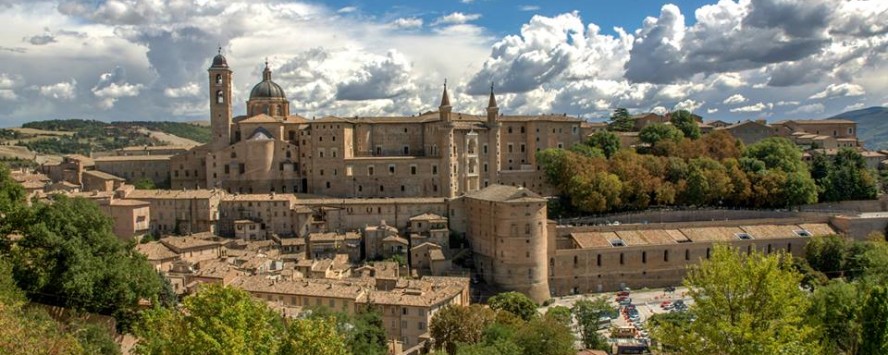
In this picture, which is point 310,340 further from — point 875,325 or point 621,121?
point 621,121

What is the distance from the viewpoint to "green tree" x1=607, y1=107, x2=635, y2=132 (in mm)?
75125

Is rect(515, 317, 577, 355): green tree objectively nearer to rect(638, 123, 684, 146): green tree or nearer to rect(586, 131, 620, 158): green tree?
rect(586, 131, 620, 158): green tree

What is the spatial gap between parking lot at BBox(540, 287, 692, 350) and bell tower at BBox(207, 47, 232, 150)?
1221 inches

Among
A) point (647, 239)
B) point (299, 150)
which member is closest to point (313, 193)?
point (299, 150)

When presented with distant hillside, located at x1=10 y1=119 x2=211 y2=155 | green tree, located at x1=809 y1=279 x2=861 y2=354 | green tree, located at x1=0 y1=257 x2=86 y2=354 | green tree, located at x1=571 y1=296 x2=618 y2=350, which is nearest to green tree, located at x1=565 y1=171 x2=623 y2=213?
green tree, located at x1=571 y1=296 x2=618 y2=350

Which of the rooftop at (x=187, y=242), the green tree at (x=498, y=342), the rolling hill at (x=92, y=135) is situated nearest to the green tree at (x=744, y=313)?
the green tree at (x=498, y=342)

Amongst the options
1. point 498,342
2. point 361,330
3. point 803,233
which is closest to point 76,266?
point 361,330

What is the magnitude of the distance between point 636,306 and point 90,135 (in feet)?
424

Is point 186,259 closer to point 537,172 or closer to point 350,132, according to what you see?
point 350,132

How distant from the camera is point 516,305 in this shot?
4053 cm

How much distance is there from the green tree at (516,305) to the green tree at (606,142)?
25.3 m

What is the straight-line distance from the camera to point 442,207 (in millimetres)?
52281

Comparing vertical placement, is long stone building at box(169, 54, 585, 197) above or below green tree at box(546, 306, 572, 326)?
above

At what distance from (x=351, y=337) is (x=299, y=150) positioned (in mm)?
32482
